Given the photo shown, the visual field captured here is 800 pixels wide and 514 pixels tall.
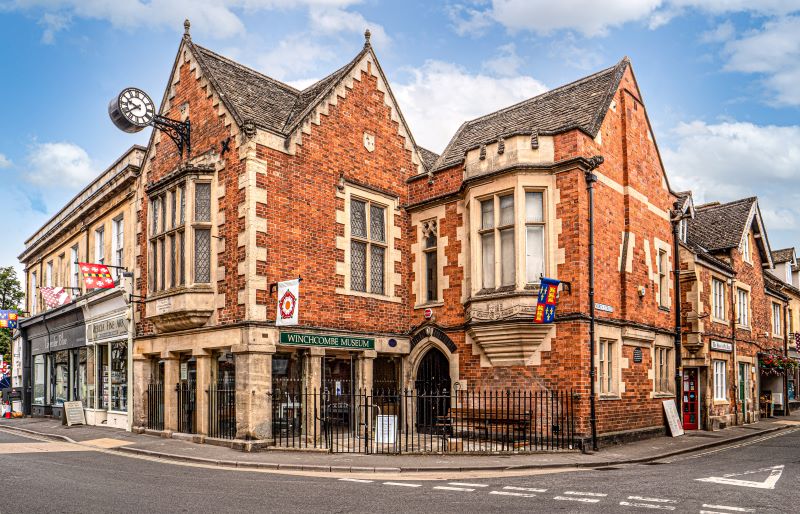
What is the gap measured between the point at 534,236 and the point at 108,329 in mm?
14121

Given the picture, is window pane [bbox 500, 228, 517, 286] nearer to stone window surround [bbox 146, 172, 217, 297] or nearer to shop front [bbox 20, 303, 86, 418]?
stone window surround [bbox 146, 172, 217, 297]

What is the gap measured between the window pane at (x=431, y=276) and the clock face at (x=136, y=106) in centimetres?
881

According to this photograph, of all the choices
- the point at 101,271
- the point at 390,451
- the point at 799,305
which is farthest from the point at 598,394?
the point at 799,305

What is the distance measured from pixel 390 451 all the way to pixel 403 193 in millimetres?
8647

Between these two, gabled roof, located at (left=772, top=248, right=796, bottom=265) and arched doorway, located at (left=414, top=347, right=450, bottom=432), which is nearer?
arched doorway, located at (left=414, top=347, right=450, bottom=432)

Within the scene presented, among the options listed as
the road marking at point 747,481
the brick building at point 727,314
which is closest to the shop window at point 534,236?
the road marking at point 747,481

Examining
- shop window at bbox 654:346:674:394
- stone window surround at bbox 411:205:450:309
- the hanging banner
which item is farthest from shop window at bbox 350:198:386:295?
shop window at bbox 654:346:674:394

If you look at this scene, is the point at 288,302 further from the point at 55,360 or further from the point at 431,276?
the point at 55,360

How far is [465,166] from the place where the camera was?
19188 millimetres

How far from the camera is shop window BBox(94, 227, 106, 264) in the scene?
24641 millimetres

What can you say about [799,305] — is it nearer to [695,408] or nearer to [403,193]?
[695,408]

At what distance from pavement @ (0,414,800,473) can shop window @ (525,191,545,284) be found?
14.8 feet

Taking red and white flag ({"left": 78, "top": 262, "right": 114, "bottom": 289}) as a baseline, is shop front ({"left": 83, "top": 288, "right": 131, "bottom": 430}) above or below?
below

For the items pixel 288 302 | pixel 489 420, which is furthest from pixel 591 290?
pixel 288 302
